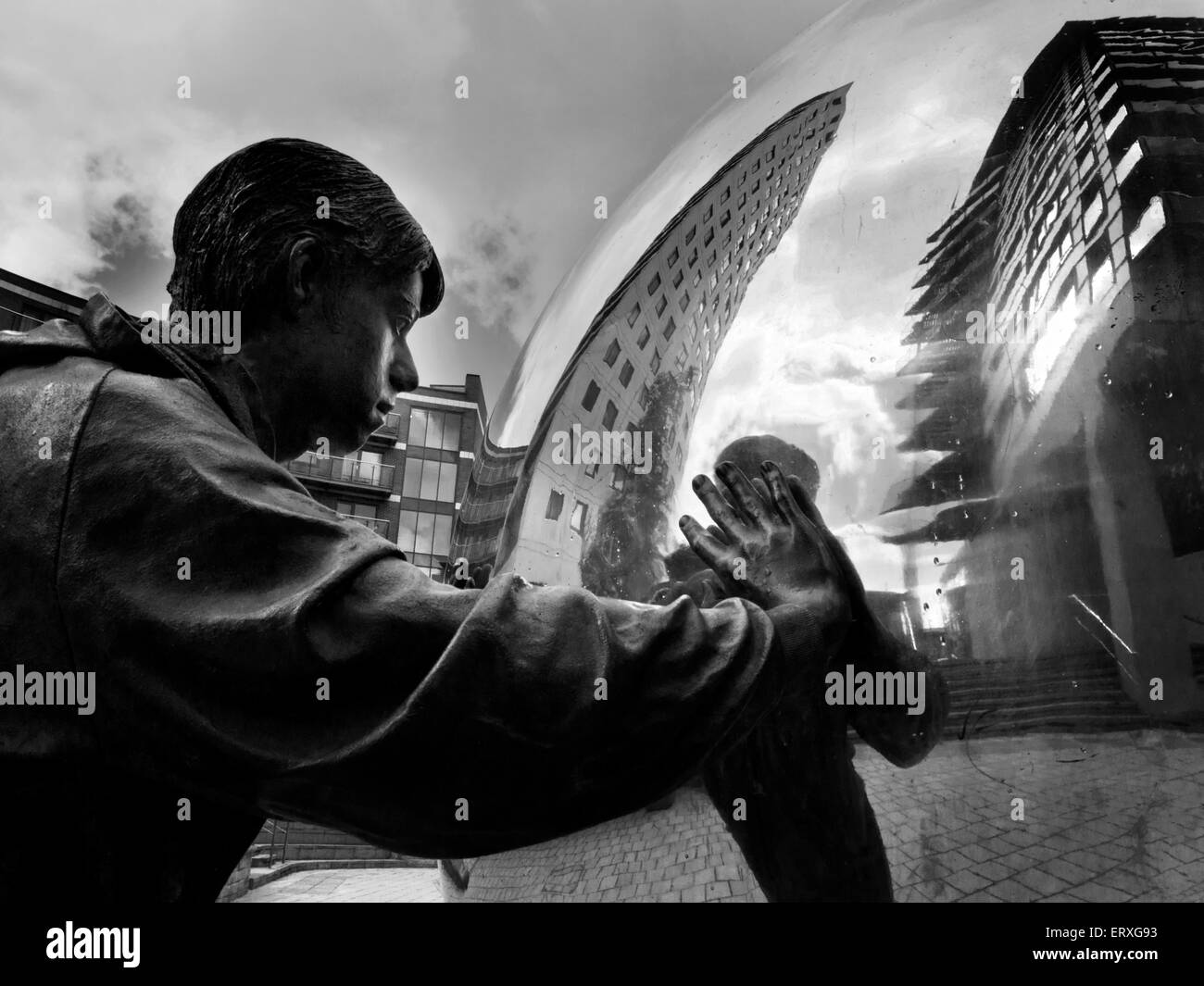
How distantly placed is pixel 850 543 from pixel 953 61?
3.50 feet

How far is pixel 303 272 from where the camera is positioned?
181 centimetres

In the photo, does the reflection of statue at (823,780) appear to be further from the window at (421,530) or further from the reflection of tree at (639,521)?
the window at (421,530)

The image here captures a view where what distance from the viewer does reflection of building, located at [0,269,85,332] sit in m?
20.6

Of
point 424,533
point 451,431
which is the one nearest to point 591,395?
point 451,431

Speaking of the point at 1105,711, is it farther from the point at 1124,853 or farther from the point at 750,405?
the point at 750,405

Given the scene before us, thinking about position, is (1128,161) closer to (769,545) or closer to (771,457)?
(771,457)

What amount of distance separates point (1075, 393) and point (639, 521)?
780mm

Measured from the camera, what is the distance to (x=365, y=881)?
13.4 ft

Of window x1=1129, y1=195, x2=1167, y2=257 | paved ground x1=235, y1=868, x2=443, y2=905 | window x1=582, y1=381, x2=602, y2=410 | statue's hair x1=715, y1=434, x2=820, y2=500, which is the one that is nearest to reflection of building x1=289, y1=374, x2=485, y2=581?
paved ground x1=235, y1=868, x2=443, y2=905

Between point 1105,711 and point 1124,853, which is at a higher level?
point 1105,711

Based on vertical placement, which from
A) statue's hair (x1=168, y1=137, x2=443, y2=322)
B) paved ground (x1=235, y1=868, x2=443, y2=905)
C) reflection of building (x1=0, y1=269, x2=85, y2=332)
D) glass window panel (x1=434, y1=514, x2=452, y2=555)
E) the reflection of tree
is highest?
reflection of building (x1=0, y1=269, x2=85, y2=332)

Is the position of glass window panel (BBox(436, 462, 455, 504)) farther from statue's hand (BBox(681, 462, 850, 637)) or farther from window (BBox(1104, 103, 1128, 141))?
window (BBox(1104, 103, 1128, 141))

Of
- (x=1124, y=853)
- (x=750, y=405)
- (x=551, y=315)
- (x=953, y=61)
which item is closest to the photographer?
(x=1124, y=853)
